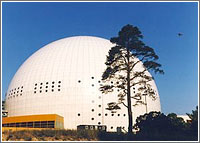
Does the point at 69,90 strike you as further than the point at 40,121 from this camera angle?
Yes

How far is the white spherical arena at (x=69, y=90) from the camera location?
4038 centimetres

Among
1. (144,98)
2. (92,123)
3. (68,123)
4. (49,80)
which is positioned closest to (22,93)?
(49,80)

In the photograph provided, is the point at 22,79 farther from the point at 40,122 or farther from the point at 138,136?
the point at 138,136

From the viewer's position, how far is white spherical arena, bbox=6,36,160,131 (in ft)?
132

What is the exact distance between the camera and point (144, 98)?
45.3m

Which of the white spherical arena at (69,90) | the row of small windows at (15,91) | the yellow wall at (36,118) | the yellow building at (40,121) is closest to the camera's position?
the yellow wall at (36,118)

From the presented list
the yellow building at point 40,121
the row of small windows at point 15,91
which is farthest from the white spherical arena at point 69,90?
the yellow building at point 40,121

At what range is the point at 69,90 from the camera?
41375 mm

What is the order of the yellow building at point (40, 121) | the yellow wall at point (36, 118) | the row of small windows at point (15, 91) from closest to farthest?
the yellow wall at point (36, 118) → the yellow building at point (40, 121) → the row of small windows at point (15, 91)

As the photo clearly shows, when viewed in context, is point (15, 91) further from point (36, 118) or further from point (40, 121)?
point (40, 121)

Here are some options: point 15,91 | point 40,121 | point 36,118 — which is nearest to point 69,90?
point 40,121

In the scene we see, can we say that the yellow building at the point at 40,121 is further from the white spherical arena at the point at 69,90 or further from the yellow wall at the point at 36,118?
the white spherical arena at the point at 69,90

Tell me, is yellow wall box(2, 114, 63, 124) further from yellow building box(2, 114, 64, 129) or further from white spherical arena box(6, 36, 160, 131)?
white spherical arena box(6, 36, 160, 131)

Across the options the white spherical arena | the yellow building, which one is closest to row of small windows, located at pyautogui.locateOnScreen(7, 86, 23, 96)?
the white spherical arena
